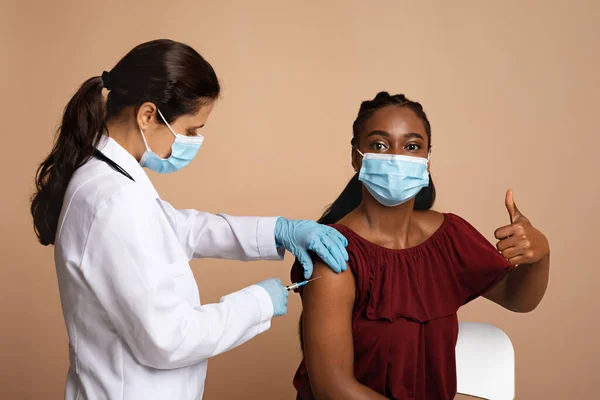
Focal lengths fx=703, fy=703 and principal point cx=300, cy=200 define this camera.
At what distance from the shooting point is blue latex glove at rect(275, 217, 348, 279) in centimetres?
165

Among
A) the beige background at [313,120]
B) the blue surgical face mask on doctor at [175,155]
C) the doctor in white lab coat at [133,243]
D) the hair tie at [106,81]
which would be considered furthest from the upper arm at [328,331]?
the beige background at [313,120]

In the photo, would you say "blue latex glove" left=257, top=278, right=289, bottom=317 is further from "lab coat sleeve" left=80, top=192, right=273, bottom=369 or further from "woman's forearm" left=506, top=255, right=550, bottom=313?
"woman's forearm" left=506, top=255, right=550, bottom=313

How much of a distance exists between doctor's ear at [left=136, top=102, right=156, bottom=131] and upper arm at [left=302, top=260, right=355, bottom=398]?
533mm

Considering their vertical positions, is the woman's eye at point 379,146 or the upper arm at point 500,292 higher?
the woman's eye at point 379,146

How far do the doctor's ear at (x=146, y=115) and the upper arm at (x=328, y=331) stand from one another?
21.0 inches

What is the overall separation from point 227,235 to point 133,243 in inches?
20.9

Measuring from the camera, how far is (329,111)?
9.34ft

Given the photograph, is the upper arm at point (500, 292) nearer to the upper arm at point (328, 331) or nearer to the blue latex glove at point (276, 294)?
the upper arm at point (328, 331)

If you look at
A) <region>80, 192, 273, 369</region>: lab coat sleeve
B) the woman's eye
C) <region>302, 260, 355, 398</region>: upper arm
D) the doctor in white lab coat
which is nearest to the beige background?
the woman's eye

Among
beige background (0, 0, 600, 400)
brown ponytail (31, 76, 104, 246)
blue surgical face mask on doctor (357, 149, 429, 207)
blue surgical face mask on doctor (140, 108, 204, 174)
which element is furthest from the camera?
beige background (0, 0, 600, 400)

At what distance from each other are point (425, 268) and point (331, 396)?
1.37 ft

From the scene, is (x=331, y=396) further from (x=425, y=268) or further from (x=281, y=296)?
(x=425, y=268)

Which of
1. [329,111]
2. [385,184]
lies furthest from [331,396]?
[329,111]

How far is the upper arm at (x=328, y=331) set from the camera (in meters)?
1.64
